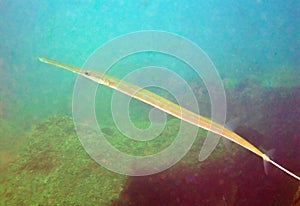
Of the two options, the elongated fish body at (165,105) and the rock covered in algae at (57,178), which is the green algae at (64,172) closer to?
the rock covered in algae at (57,178)

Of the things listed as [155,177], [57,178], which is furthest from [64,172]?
[155,177]

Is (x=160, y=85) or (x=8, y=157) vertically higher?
(x=160, y=85)

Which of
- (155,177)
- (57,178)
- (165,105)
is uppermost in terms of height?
(165,105)

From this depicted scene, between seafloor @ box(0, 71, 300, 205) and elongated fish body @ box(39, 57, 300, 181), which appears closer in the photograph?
elongated fish body @ box(39, 57, 300, 181)

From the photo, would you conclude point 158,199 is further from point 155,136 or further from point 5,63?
point 5,63

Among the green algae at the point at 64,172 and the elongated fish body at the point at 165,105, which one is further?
the green algae at the point at 64,172

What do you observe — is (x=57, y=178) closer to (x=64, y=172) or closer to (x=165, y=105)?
(x=64, y=172)

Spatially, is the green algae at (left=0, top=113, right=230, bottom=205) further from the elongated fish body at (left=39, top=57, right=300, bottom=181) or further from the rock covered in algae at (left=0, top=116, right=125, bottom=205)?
the elongated fish body at (left=39, top=57, right=300, bottom=181)

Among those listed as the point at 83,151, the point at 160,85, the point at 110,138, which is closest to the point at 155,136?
the point at 110,138

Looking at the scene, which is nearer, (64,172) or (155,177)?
(155,177)

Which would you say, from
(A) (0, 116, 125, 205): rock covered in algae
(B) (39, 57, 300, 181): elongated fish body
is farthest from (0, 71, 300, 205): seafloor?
(B) (39, 57, 300, 181): elongated fish body

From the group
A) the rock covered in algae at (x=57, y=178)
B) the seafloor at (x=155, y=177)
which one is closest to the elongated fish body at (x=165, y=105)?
the seafloor at (x=155, y=177)
